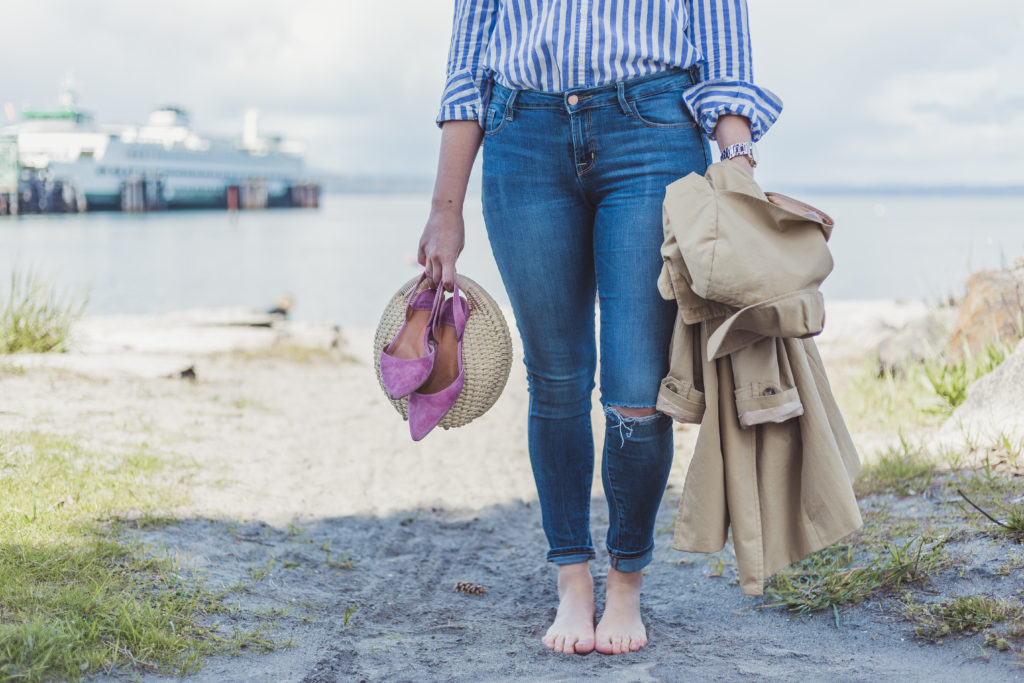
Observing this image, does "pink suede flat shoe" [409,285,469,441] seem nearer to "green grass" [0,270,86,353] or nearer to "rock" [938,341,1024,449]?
"rock" [938,341,1024,449]

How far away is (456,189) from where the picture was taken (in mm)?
2240

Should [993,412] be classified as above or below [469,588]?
above

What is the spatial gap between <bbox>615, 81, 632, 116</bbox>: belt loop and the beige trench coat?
21 cm

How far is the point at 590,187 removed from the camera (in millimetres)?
2062

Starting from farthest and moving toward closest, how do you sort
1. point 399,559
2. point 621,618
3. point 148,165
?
point 148,165 < point 399,559 < point 621,618

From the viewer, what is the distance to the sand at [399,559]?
2117 millimetres

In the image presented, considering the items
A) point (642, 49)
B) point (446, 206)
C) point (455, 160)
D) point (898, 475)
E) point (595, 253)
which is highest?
point (642, 49)

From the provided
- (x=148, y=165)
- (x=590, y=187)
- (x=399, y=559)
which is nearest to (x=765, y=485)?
(x=590, y=187)

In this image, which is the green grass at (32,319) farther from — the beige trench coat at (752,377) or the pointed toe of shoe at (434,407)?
the beige trench coat at (752,377)

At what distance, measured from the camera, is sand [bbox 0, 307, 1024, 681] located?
2.12 m

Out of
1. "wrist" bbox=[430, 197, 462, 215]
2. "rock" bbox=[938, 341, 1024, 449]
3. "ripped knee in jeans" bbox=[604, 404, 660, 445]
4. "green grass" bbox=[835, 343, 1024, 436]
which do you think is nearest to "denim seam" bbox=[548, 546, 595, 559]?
"ripped knee in jeans" bbox=[604, 404, 660, 445]

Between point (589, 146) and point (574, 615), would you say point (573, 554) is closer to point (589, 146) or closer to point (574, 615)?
point (574, 615)

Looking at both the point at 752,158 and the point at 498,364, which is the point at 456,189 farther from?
the point at 752,158

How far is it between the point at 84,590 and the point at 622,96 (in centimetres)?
187
